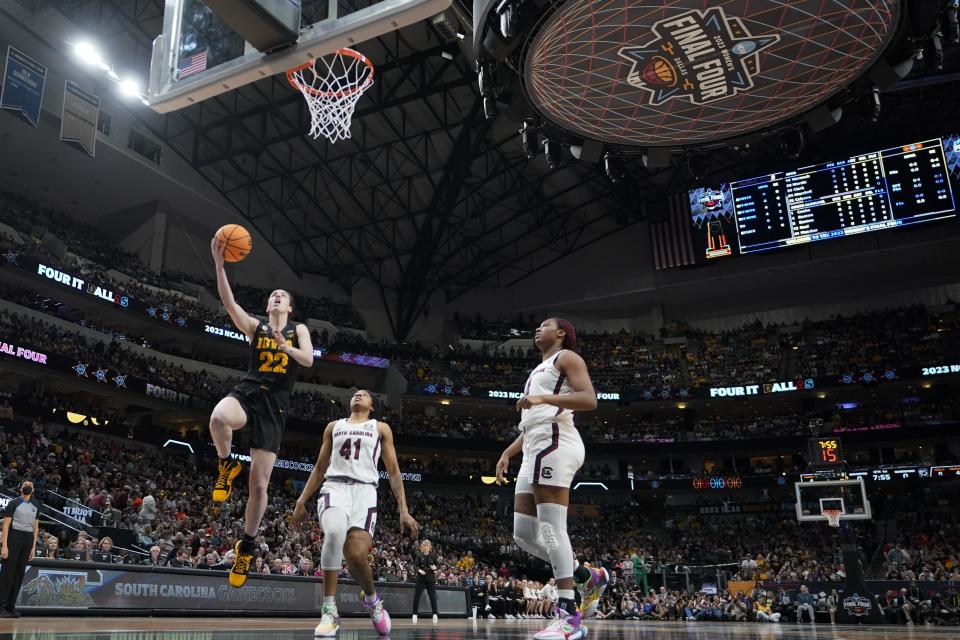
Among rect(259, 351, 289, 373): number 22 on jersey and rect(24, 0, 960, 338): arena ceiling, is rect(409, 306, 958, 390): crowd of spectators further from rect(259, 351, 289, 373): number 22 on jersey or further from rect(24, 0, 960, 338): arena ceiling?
rect(259, 351, 289, 373): number 22 on jersey

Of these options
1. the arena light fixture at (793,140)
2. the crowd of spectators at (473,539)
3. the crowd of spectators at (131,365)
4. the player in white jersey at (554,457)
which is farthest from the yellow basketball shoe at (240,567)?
the crowd of spectators at (131,365)

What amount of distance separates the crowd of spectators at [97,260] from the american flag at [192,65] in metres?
21.7

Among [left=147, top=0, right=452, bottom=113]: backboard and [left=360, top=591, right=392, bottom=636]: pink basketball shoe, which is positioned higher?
[left=147, top=0, right=452, bottom=113]: backboard

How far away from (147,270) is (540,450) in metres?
31.0

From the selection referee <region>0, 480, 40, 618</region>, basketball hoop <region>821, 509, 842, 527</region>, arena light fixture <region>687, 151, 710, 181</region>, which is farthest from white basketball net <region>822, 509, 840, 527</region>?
referee <region>0, 480, 40, 618</region>

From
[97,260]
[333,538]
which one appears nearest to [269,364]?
[333,538]

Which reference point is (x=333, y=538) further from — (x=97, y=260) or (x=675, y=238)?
(x=675, y=238)

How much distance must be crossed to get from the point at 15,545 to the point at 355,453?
536 centimetres

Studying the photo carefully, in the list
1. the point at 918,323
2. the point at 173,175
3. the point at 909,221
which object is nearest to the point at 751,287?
the point at 918,323

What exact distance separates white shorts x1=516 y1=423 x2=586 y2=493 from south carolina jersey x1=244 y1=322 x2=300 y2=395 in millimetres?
2063

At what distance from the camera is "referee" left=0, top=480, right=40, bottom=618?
8312mm

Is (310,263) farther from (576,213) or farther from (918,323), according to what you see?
(918,323)

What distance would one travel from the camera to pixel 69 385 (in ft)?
89.1

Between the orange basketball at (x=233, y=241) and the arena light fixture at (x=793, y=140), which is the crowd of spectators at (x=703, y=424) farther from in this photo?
the orange basketball at (x=233, y=241)
